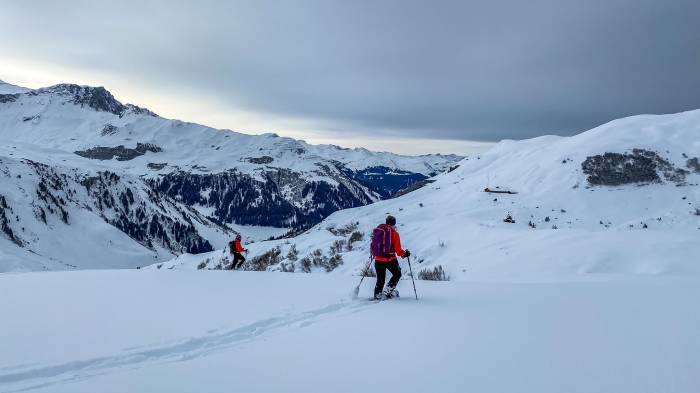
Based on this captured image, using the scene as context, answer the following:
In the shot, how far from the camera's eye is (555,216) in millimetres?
32438

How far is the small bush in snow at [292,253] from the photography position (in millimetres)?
27727

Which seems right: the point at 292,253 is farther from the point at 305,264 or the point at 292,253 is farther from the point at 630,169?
the point at 630,169

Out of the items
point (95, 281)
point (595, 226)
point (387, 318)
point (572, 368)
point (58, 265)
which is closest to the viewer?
point (572, 368)

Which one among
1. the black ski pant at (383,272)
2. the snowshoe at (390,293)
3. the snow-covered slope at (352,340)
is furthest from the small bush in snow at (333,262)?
the black ski pant at (383,272)

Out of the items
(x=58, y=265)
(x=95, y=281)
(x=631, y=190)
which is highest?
(x=631, y=190)

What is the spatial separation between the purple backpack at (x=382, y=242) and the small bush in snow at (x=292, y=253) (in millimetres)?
17113

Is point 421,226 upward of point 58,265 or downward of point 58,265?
upward

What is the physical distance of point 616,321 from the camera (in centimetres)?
746

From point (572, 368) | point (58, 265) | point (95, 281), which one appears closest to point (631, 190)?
point (572, 368)

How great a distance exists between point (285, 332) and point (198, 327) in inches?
62.4

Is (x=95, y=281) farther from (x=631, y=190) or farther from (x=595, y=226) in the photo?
(x=631, y=190)

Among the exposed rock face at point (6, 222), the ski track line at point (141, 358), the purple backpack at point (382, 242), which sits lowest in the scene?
the exposed rock face at point (6, 222)

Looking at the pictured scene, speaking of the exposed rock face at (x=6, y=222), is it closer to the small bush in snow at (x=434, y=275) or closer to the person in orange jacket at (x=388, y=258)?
the small bush in snow at (x=434, y=275)

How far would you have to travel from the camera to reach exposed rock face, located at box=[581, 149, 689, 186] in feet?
115
